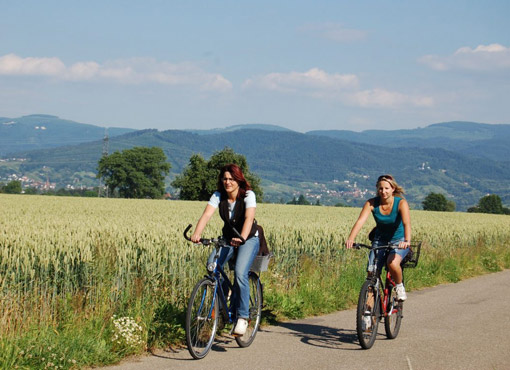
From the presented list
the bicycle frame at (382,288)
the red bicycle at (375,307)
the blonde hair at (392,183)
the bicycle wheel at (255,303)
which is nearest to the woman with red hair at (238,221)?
the bicycle wheel at (255,303)

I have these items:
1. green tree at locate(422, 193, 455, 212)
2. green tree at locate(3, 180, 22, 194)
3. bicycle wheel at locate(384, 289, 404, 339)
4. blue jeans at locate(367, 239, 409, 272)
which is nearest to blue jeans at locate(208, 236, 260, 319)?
blue jeans at locate(367, 239, 409, 272)

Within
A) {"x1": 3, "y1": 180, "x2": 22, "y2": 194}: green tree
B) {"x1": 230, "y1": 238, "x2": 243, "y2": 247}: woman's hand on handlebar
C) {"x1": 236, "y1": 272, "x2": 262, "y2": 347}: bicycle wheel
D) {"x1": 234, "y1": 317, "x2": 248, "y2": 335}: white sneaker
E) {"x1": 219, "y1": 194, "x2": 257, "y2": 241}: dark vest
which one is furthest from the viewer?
{"x1": 3, "y1": 180, "x2": 22, "y2": 194}: green tree

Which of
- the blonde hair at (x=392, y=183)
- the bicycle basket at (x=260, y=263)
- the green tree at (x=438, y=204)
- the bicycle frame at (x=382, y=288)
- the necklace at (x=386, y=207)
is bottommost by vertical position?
the green tree at (x=438, y=204)

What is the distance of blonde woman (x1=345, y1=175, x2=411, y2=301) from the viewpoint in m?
8.19

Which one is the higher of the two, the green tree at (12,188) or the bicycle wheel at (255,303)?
the bicycle wheel at (255,303)

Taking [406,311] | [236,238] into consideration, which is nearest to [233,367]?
[236,238]

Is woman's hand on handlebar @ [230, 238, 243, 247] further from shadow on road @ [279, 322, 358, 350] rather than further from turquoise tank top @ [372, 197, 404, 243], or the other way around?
turquoise tank top @ [372, 197, 404, 243]

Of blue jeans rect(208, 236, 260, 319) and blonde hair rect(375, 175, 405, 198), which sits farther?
blonde hair rect(375, 175, 405, 198)

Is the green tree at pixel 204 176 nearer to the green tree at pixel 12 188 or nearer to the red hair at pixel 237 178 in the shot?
the green tree at pixel 12 188

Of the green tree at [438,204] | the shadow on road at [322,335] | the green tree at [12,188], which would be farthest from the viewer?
the green tree at [438,204]

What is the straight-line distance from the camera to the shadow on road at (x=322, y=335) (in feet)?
27.2

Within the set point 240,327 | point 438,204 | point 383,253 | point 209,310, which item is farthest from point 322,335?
point 438,204

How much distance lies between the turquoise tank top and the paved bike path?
1281mm

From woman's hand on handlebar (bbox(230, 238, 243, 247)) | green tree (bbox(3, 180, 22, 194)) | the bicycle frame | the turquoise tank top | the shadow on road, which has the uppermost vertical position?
the turquoise tank top
